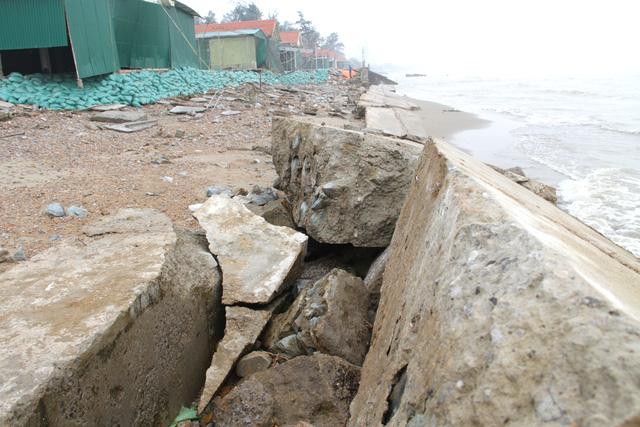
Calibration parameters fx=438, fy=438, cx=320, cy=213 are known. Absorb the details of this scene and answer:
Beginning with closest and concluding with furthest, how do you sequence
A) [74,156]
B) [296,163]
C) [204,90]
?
[296,163], [74,156], [204,90]

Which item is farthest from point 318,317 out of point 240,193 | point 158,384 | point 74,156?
point 74,156

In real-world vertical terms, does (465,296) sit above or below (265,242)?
above

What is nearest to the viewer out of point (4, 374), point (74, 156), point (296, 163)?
point (4, 374)

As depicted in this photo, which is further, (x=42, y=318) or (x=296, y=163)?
(x=296, y=163)

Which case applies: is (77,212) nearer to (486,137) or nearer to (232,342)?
(232,342)

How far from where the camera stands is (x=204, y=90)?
1466cm

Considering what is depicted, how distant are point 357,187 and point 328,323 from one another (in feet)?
3.80

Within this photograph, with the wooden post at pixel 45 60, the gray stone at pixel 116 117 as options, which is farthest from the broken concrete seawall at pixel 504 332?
the wooden post at pixel 45 60

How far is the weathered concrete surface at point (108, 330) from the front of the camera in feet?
5.08

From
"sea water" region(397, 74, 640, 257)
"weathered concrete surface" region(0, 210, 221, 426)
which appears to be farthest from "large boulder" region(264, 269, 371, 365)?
"sea water" region(397, 74, 640, 257)

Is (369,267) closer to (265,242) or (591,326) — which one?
(265,242)

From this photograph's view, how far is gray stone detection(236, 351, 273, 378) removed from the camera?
7.61 ft

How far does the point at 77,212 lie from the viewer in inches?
170

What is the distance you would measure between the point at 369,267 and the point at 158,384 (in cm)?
167
